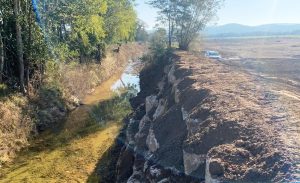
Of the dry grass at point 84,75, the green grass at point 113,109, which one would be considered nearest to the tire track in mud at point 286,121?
the green grass at point 113,109

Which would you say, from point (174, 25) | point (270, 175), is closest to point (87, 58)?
point (174, 25)

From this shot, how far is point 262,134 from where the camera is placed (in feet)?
27.2

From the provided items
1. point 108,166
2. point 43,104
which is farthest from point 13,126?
point 108,166

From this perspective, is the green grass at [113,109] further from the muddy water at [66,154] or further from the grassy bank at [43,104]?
the grassy bank at [43,104]

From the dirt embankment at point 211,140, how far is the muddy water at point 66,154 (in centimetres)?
226

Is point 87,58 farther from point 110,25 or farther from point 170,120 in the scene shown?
point 170,120

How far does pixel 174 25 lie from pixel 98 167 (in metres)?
24.7

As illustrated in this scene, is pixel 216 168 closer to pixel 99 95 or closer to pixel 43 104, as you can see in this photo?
pixel 43 104

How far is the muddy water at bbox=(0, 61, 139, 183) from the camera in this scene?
1396 cm

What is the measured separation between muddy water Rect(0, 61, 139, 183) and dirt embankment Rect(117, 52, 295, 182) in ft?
7.41

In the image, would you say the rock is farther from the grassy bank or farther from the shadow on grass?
the grassy bank

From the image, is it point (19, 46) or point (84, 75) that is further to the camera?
point (84, 75)

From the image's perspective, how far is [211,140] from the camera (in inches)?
343

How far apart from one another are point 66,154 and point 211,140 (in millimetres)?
9162
